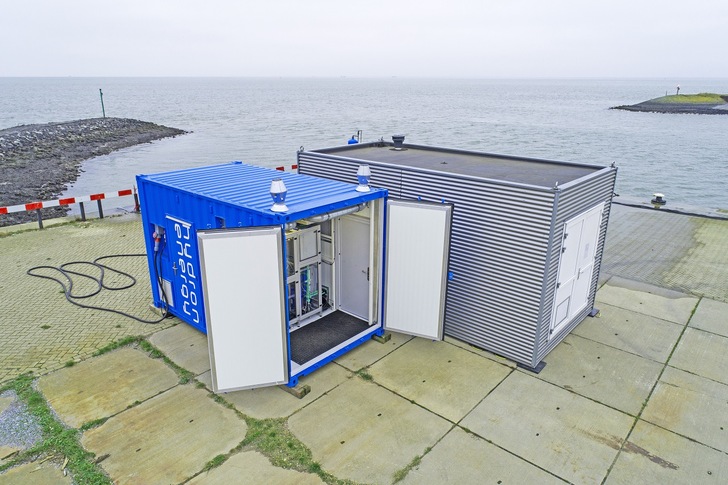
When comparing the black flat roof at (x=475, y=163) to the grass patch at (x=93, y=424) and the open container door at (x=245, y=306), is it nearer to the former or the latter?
the open container door at (x=245, y=306)

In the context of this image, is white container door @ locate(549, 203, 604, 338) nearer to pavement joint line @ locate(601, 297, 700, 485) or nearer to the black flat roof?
the black flat roof

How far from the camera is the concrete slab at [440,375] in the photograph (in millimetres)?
6633

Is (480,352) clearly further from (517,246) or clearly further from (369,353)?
(517,246)

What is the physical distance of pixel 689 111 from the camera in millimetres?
88562

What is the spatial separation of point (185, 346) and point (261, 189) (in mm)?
2968

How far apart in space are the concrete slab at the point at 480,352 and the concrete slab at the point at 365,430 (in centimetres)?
186

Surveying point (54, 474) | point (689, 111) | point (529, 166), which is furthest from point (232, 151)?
point (689, 111)

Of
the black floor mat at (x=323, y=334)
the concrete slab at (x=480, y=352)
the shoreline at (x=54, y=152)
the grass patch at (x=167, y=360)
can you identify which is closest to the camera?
the grass patch at (x=167, y=360)

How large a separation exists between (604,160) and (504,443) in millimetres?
40053

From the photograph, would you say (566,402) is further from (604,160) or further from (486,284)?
(604,160)

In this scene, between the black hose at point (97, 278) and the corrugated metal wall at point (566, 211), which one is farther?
the black hose at point (97, 278)

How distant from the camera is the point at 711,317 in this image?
30.3 feet

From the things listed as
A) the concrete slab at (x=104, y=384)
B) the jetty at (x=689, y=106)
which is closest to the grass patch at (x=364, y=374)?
the concrete slab at (x=104, y=384)

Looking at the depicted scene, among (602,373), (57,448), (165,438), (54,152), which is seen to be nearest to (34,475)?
(57,448)
